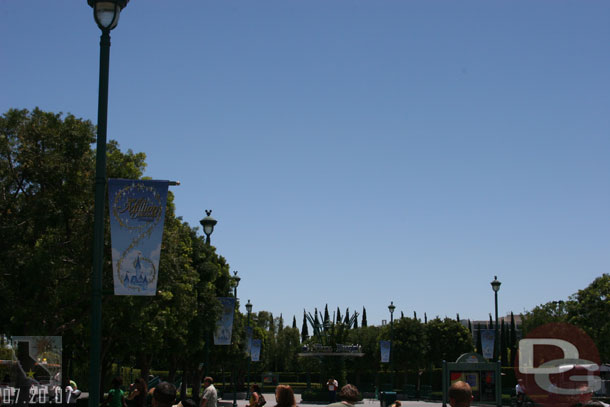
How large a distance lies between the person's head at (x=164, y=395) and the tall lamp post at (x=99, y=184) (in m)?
4.52

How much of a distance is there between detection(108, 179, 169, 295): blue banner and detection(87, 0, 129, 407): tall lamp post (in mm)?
206

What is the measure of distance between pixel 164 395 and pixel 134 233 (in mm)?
5118

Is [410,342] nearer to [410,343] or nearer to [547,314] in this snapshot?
[410,343]

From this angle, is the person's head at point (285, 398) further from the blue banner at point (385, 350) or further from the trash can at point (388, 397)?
the blue banner at point (385, 350)

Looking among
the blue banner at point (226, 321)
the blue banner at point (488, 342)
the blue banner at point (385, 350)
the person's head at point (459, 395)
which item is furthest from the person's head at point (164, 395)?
the blue banner at point (385, 350)

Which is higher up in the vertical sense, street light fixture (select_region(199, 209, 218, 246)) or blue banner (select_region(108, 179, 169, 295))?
street light fixture (select_region(199, 209, 218, 246))

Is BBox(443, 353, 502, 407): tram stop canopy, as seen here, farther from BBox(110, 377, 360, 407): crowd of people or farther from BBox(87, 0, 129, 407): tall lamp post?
BBox(87, 0, 129, 407): tall lamp post

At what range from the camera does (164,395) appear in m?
6.44

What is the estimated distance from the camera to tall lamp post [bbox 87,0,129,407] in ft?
35.9

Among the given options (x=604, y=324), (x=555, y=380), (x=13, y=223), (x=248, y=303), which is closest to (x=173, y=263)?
(x=13, y=223)

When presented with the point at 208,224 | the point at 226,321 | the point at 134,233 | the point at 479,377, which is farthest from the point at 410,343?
the point at 134,233

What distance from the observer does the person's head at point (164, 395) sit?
21.1ft
